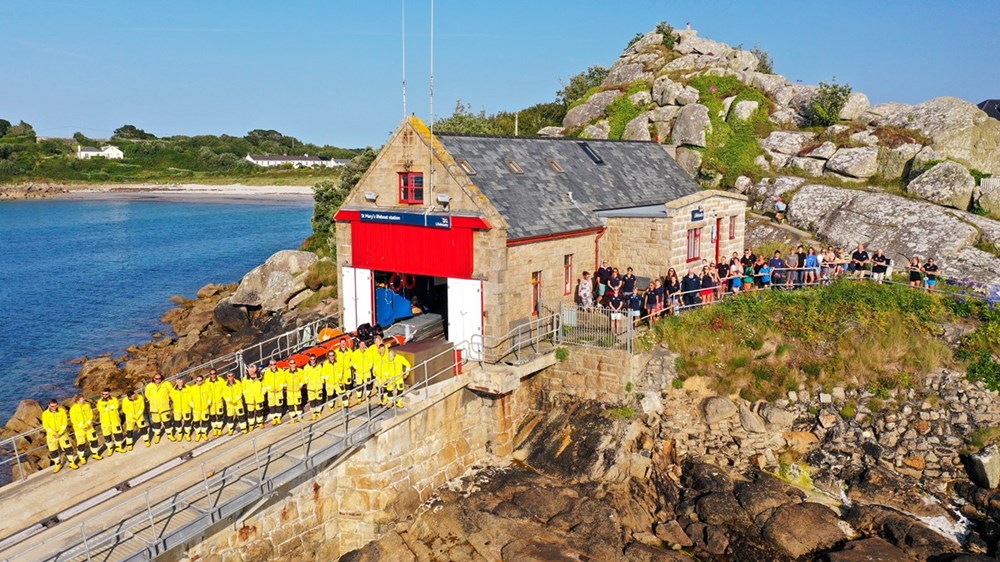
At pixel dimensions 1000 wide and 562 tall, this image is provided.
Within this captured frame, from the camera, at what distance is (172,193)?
438ft

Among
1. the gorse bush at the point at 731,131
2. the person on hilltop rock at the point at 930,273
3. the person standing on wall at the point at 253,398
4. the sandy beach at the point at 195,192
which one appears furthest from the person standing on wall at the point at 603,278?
the sandy beach at the point at 195,192

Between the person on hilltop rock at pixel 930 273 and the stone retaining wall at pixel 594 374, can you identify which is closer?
the stone retaining wall at pixel 594 374

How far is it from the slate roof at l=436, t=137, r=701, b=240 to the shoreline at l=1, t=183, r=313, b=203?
103m

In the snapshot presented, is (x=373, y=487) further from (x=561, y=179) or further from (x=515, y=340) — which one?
(x=561, y=179)

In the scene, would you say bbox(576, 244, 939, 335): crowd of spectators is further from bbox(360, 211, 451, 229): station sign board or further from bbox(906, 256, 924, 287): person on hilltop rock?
bbox(360, 211, 451, 229): station sign board

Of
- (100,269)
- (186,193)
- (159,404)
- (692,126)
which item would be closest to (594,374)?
(159,404)

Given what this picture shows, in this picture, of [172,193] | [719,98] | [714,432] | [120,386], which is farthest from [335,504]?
[172,193]

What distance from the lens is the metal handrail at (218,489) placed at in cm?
1270

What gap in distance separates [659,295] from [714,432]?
450 centimetres

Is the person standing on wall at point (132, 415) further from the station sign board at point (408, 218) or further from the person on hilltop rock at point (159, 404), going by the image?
the station sign board at point (408, 218)

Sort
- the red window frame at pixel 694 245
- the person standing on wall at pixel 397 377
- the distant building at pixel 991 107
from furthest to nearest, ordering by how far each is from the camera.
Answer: the distant building at pixel 991 107, the red window frame at pixel 694 245, the person standing on wall at pixel 397 377

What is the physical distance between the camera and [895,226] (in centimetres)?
2969

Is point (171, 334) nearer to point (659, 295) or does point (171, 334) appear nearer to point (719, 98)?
point (659, 295)

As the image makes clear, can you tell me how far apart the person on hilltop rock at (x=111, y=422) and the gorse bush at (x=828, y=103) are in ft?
114
